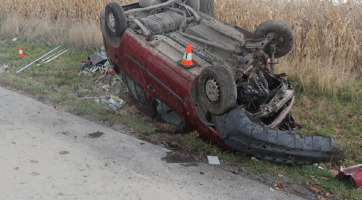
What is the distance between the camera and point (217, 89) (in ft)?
13.7

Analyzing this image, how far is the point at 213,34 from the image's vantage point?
5734mm

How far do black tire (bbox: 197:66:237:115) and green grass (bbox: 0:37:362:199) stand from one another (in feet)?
2.65

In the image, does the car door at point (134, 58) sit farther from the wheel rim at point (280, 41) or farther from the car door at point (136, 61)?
the wheel rim at point (280, 41)

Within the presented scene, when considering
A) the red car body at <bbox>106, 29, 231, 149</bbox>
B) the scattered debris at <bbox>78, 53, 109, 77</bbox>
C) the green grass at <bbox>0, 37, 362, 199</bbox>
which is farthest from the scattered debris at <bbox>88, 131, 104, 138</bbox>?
the scattered debris at <bbox>78, 53, 109, 77</bbox>

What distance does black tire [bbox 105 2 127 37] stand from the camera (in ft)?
18.1

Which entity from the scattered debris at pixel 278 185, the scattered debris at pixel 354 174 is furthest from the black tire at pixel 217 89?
the scattered debris at pixel 354 174

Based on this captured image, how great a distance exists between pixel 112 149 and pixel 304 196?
8.22ft

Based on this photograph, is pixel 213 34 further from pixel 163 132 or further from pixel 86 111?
pixel 86 111

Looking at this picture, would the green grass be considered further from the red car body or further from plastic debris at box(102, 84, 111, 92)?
the red car body

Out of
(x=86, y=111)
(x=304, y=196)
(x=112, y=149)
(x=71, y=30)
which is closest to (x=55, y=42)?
(x=71, y=30)

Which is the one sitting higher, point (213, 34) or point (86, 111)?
point (213, 34)

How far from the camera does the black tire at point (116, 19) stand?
5520mm

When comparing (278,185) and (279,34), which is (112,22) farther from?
(278,185)

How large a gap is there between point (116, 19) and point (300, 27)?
4060 millimetres
